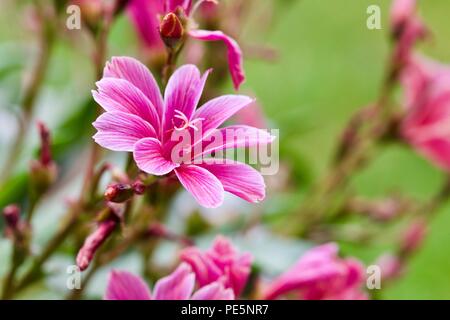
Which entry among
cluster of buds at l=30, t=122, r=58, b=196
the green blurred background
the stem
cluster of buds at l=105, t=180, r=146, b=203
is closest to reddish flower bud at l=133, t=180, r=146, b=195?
cluster of buds at l=105, t=180, r=146, b=203

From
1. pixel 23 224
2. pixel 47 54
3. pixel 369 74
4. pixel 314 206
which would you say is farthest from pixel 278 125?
pixel 369 74

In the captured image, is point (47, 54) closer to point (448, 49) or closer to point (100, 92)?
point (100, 92)

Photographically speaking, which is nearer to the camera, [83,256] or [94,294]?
[83,256]

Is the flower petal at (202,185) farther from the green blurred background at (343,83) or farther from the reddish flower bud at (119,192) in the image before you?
the green blurred background at (343,83)

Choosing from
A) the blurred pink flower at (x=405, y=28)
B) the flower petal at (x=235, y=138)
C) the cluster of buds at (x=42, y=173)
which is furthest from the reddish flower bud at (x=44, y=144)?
the blurred pink flower at (x=405, y=28)

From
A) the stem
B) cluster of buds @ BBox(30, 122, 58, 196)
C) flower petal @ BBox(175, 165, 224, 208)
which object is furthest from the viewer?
the stem

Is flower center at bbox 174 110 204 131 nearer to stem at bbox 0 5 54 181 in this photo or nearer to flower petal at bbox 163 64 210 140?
flower petal at bbox 163 64 210 140

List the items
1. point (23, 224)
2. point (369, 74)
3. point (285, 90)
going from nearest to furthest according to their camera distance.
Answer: point (23, 224) → point (285, 90) → point (369, 74)
